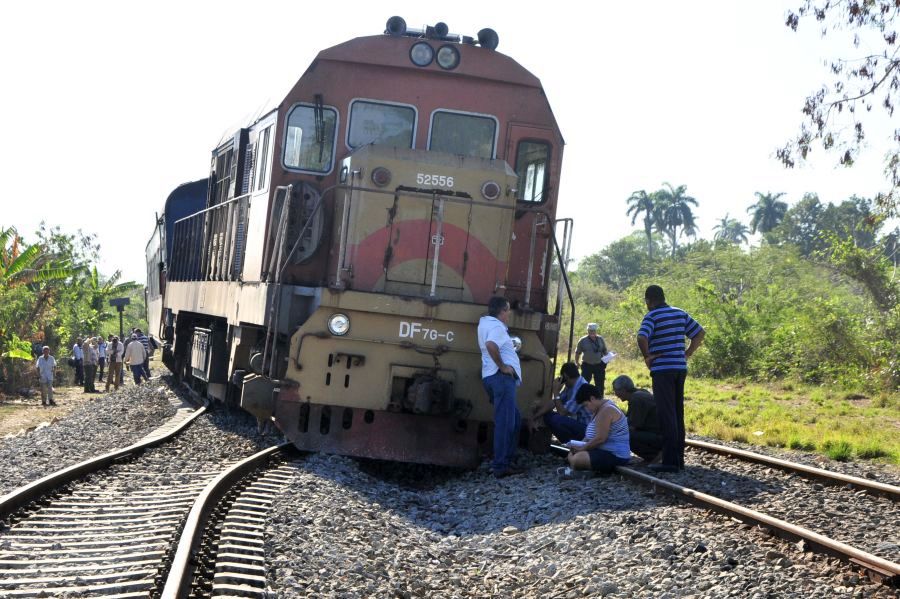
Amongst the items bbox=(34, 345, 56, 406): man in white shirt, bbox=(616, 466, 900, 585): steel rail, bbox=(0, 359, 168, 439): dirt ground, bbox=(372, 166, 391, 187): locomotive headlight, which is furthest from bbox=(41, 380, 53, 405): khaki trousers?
bbox=(616, 466, 900, 585): steel rail

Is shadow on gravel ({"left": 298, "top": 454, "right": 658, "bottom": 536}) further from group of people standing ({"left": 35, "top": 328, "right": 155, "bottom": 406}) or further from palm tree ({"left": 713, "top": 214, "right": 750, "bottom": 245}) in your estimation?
palm tree ({"left": 713, "top": 214, "right": 750, "bottom": 245})

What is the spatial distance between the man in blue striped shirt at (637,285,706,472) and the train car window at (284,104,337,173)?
10.1ft

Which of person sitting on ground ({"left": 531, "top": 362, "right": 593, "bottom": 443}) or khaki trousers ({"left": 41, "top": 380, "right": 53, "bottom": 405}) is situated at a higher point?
person sitting on ground ({"left": 531, "top": 362, "right": 593, "bottom": 443})

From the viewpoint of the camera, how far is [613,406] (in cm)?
856

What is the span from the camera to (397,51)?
371 inches

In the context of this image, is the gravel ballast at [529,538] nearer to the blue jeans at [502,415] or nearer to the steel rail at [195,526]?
the blue jeans at [502,415]

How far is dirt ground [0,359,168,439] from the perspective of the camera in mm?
17586

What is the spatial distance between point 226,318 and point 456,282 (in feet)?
10.4

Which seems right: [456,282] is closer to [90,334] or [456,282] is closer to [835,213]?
[90,334]

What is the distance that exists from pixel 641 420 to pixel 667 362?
107 cm

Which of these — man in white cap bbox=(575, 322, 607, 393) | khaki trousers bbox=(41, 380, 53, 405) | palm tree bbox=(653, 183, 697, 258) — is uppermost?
palm tree bbox=(653, 183, 697, 258)

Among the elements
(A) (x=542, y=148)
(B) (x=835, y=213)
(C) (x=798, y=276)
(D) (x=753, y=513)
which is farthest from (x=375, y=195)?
(B) (x=835, y=213)

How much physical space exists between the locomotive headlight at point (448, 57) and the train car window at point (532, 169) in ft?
3.09

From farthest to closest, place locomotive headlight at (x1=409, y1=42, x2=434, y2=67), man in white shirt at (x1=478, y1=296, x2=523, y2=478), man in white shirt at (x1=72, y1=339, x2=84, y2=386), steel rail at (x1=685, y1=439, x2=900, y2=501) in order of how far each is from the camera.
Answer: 1. man in white shirt at (x1=72, y1=339, x2=84, y2=386)
2. locomotive headlight at (x1=409, y1=42, x2=434, y2=67)
3. man in white shirt at (x1=478, y1=296, x2=523, y2=478)
4. steel rail at (x1=685, y1=439, x2=900, y2=501)
